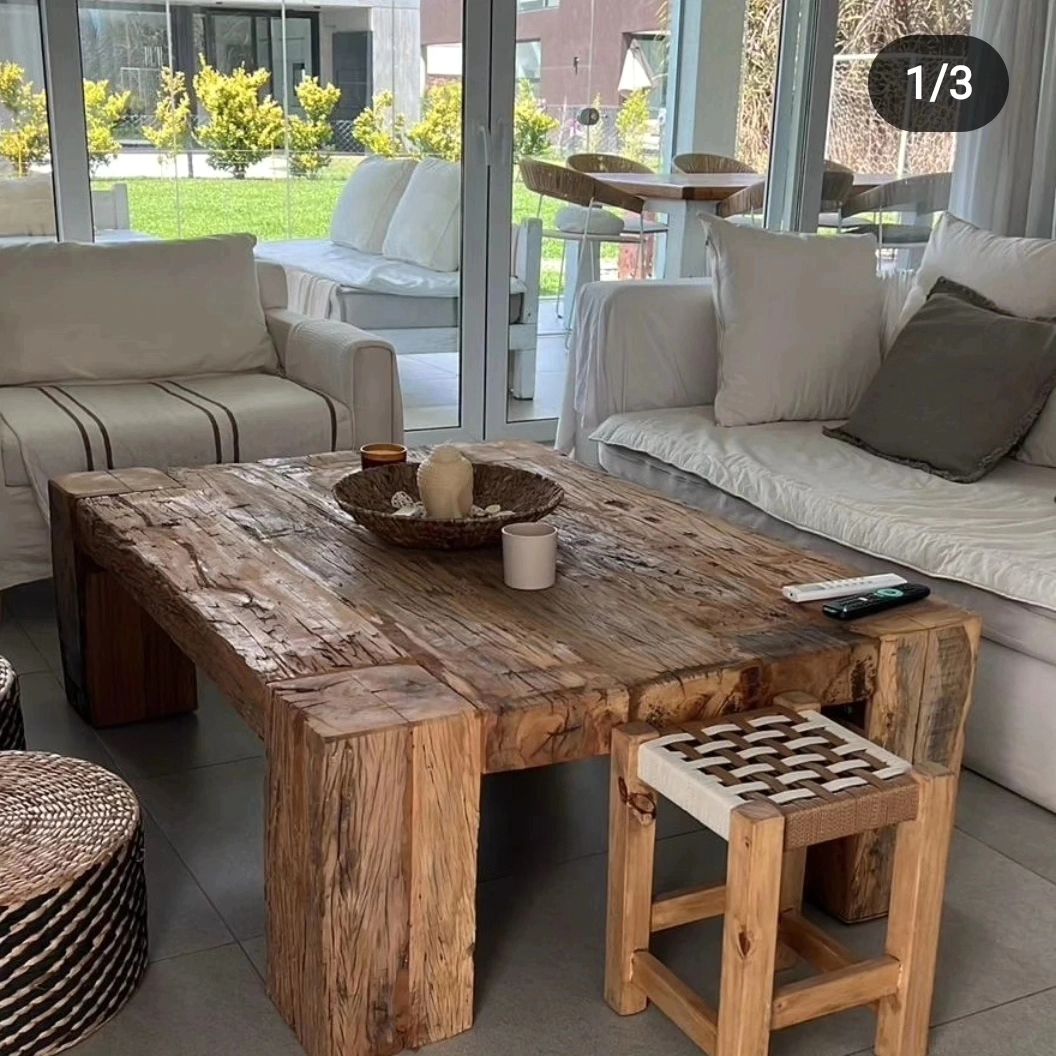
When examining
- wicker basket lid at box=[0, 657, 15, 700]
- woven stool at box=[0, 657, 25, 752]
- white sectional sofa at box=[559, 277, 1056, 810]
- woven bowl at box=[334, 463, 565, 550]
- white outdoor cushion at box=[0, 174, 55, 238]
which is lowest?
woven stool at box=[0, 657, 25, 752]

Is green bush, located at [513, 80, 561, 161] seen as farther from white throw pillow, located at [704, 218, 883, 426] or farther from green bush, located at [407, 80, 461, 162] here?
white throw pillow, located at [704, 218, 883, 426]

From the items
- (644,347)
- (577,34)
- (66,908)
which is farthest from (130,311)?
(66,908)

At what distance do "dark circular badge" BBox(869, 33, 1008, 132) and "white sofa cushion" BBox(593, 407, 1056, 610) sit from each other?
225 cm

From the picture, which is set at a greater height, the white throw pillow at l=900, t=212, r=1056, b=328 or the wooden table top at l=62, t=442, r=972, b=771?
the white throw pillow at l=900, t=212, r=1056, b=328

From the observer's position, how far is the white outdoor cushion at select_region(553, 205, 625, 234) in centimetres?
459

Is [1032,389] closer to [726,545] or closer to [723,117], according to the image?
[726,545]

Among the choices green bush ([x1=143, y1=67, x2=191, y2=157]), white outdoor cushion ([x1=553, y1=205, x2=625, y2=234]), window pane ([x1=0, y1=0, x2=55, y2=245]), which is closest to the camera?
window pane ([x1=0, y1=0, x2=55, y2=245])

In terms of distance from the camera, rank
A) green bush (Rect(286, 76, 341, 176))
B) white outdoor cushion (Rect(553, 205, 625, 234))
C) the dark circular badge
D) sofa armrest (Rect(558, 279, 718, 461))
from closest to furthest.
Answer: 1. sofa armrest (Rect(558, 279, 718, 461))
2. green bush (Rect(286, 76, 341, 176))
3. white outdoor cushion (Rect(553, 205, 625, 234))
4. the dark circular badge

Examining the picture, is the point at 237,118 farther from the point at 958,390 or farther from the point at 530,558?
the point at 530,558

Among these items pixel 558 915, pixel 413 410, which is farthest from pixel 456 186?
pixel 558 915

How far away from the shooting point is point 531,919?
196 cm

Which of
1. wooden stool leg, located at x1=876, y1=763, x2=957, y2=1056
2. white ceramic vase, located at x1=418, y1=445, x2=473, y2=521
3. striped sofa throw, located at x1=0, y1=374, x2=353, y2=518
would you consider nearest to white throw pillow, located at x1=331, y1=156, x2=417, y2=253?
striped sofa throw, located at x1=0, y1=374, x2=353, y2=518

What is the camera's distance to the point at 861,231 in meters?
5.11

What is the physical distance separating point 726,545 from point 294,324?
1823mm
